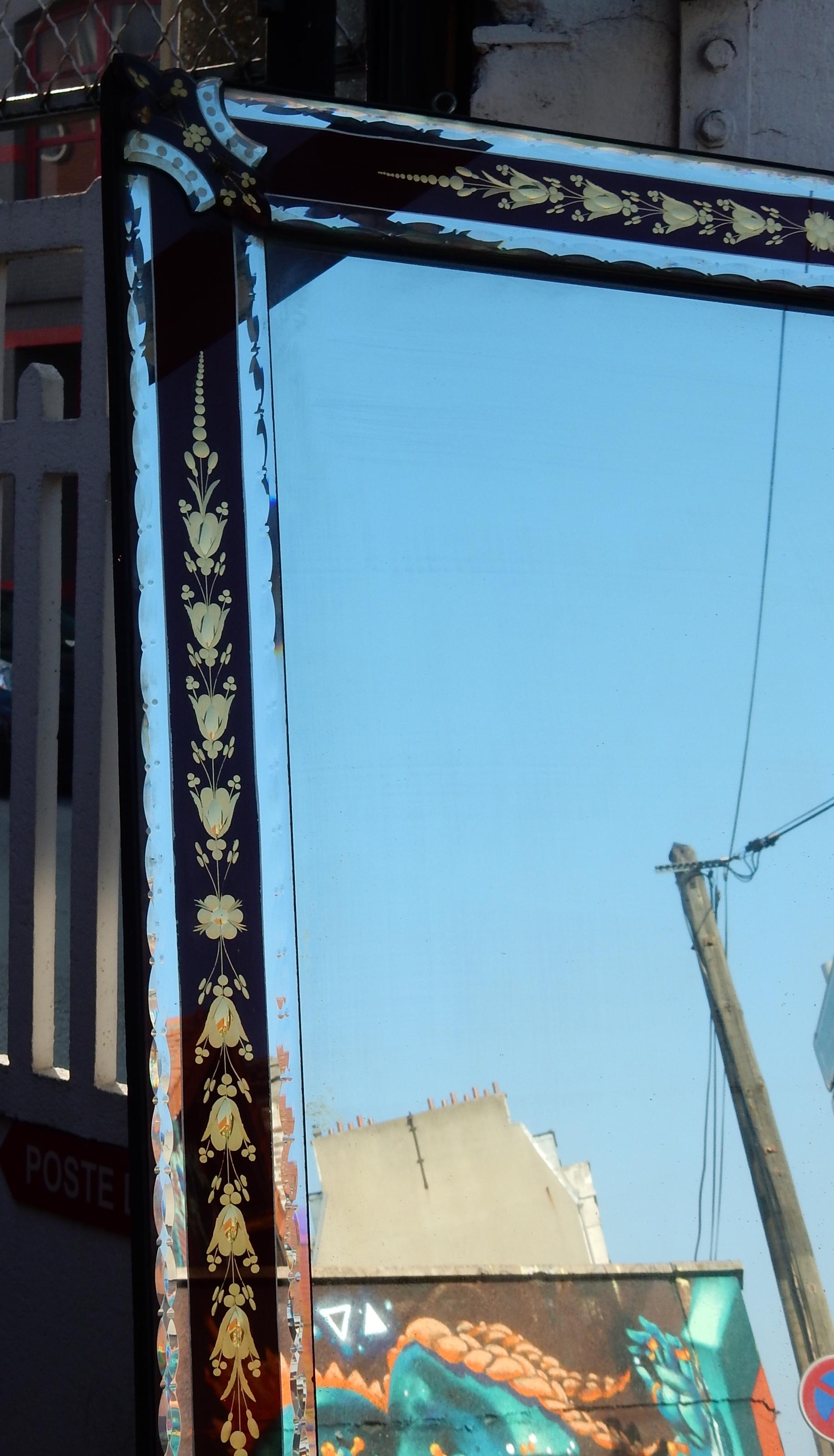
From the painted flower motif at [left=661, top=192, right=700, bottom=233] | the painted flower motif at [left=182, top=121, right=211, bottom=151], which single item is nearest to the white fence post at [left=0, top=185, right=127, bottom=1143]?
the painted flower motif at [left=182, top=121, right=211, bottom=151]

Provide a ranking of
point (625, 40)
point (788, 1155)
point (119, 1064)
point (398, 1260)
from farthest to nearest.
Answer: point (119, 1064) < point (625, 40) < point (788, 1155) < point (398, 1260)

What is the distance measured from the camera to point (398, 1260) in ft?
3.28

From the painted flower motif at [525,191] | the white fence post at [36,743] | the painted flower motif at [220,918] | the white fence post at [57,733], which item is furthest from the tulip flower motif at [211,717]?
the white fence post at [36,743]

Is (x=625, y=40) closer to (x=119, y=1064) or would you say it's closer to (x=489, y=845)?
(x=489, y=845)

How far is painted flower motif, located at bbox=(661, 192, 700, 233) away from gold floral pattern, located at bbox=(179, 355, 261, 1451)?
0.47 metres

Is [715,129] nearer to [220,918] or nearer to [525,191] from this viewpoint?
[525,191]

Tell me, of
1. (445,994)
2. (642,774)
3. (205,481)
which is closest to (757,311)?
(642,774)

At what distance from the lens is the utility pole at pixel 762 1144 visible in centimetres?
109

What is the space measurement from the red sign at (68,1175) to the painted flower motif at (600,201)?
1.29 meters

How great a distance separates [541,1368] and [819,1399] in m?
0.25

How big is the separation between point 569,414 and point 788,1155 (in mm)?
668

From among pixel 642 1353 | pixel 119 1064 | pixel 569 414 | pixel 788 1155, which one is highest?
pixel 119 1064

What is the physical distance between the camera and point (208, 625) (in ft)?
3.26

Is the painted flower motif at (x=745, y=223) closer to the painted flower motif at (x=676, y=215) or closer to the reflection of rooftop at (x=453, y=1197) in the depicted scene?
the painted flower motif at (x=676, y=215)
